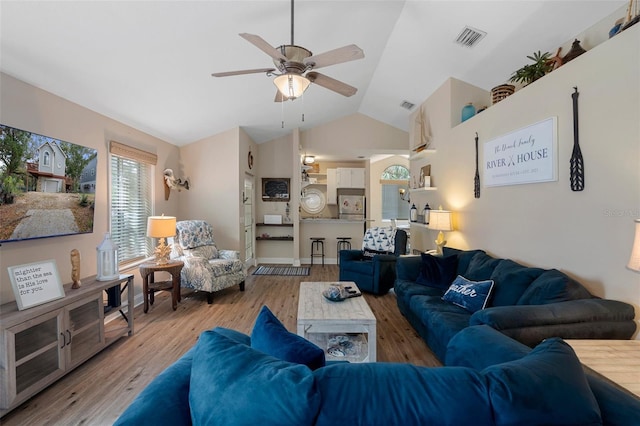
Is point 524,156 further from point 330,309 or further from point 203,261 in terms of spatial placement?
point 203,261

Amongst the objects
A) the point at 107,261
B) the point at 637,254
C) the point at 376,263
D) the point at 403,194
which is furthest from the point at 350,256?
the point at 403,194

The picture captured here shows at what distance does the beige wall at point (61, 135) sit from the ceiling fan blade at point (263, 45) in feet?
6.51

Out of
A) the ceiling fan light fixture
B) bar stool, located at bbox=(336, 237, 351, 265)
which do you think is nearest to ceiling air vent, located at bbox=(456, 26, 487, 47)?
the ceiling fan light fixture

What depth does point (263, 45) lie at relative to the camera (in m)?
2.03

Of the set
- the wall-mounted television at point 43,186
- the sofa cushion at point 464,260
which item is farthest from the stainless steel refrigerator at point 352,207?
the wall-mounted television at point 43,186

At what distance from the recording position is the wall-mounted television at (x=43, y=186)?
2.21 meters

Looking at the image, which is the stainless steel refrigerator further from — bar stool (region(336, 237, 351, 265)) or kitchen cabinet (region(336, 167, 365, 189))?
bar stool (region(336, 237, 351, 265))

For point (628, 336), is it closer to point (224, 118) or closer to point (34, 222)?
point (34, 222)

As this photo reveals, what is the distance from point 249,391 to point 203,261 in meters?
3.70

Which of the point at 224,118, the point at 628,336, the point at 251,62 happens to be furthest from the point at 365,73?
the point at 628,336

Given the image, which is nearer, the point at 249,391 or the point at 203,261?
the point at 249,391

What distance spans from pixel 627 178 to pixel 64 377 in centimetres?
421

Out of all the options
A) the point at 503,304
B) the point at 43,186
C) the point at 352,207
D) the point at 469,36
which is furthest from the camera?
the point at 352,207

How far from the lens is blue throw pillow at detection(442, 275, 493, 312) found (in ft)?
8.23
